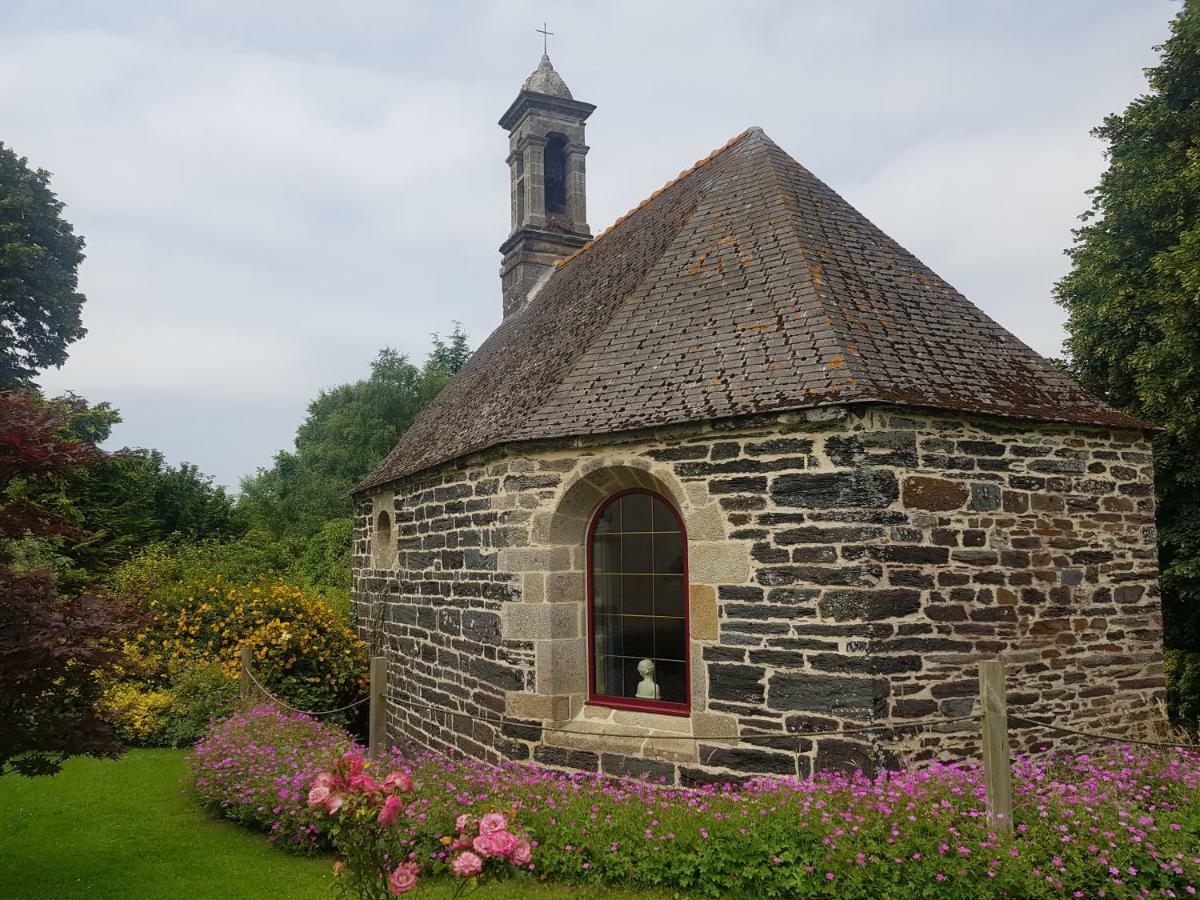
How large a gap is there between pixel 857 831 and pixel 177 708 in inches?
364

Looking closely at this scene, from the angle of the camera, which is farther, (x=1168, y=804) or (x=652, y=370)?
(x=652, y=370)

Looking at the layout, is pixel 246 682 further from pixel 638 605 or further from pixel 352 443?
pixel 352 443

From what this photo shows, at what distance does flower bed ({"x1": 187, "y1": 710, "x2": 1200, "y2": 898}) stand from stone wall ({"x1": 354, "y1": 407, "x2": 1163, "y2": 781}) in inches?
22.1

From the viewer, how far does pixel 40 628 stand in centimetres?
527

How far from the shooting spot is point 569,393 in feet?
26.5

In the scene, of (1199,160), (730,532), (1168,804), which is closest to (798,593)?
(730,532)

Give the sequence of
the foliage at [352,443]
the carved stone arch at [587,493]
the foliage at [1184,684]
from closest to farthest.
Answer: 1. the carved stone arch at [587,493]
2. the foliage at [1184,684]
3. the foliage at [352,443]

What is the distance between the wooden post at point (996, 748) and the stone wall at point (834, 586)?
1.20 m

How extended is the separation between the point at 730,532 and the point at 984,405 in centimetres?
232

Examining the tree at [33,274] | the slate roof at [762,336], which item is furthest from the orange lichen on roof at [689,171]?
the tree at [33,274]

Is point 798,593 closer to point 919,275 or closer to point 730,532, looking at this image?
point 730,532

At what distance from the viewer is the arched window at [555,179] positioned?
55.3 feet

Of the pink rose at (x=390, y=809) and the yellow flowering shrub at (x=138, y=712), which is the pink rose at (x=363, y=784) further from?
the yellow flowering shrub at (x=138, y=712)

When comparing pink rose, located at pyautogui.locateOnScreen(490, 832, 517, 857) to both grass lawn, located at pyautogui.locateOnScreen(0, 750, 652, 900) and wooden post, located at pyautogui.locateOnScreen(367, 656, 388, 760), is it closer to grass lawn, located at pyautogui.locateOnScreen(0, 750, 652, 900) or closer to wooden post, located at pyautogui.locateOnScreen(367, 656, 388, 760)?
grass lawn, located at pyautogui.locateOnScreen(0, 750, 652, 900)
